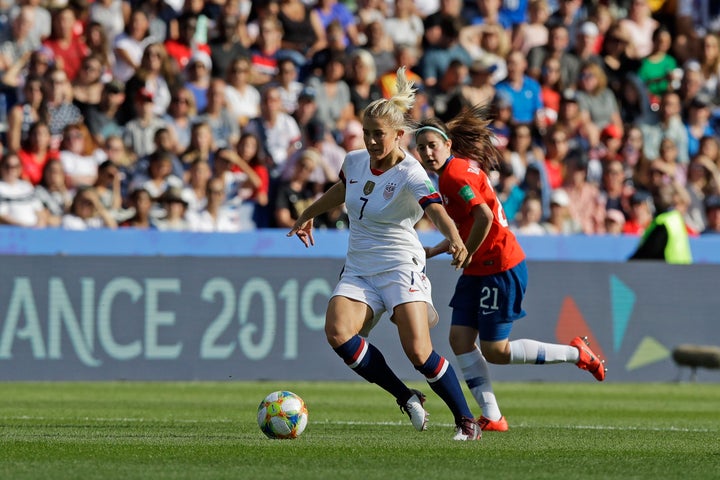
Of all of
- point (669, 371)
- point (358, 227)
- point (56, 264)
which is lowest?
point (669, 371)

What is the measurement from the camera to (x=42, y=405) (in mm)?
11945

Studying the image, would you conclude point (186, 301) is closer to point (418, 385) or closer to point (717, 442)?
point (418, 385)

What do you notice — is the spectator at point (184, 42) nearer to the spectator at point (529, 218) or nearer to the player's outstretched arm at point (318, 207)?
the spectator at point (529, 218)

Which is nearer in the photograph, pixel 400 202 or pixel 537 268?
pixel 400 202

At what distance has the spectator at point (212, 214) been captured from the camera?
16375mm

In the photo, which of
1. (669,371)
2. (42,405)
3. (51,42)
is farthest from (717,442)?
(51,42)

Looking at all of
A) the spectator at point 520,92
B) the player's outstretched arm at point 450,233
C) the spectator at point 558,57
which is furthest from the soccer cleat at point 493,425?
the spectator at point 558,57

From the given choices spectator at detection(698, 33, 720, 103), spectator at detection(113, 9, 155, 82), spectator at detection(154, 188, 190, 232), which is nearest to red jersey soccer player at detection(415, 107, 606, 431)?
spectator at detection(154, 188, 190, 232)

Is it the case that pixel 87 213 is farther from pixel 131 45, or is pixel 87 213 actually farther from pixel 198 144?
pixel 131 45

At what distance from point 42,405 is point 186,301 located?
3.66m

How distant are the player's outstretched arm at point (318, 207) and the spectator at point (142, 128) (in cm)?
799

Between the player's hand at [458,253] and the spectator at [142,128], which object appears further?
the spectator at [142,128]

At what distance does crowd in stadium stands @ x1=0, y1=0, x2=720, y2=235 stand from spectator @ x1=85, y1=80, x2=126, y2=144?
0.02m

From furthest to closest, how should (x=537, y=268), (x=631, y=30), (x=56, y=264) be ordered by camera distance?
1. (x=631, y=30)
2. (x=537, y=268)
3. (x=56, y=264)
